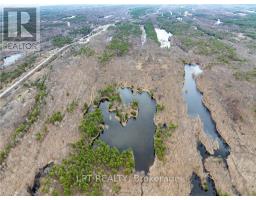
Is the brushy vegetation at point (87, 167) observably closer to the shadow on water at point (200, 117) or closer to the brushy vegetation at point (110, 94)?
the shadow on water at point (200, 117)

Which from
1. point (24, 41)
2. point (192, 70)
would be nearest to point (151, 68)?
point (192, 70)

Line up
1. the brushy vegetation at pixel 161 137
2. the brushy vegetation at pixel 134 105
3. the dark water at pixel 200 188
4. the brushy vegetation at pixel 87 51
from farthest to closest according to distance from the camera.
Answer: the brushy vegetation at pixel 87 51
the brushy vegetation at pixel 134 105
the brushy vegetation at pixel 161 137
the dark water at pixel 200 188

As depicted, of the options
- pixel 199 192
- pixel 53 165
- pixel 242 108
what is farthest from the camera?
pixel 242 108

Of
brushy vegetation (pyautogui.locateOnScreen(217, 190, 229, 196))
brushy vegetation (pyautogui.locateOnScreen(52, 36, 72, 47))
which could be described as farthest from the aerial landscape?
brushy vegetation (pyautogui.locateOnScreen(52, 36, 72, 47))

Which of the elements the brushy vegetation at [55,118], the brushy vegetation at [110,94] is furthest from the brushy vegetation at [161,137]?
the brushy vegetation at [55,118]

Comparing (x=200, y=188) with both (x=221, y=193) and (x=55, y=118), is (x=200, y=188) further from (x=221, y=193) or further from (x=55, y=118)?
(x=55, y=118)

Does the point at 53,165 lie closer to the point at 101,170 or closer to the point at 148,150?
the point at 101,170
